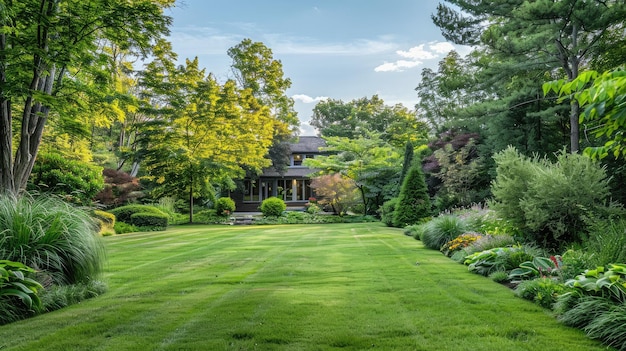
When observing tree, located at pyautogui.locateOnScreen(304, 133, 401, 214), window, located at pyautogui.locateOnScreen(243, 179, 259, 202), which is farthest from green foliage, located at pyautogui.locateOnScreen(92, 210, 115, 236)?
window, located at pyautogui.locateOnScreen(243, 179, 259, 202)

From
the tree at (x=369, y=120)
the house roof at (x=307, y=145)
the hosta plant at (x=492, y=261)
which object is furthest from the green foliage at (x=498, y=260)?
the house roof at (x=307, y=145)

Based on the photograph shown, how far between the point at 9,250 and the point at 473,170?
15921mm

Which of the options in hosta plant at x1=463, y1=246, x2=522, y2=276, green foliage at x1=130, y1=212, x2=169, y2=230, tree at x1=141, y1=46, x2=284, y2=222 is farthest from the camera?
tree at x1=141, y1=46, x2=284, y2=222

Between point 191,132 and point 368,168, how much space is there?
1033cm

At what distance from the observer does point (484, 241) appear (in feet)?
22.4

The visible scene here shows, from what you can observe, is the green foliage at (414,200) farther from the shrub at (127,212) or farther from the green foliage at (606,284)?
the green foliage at (606,284)

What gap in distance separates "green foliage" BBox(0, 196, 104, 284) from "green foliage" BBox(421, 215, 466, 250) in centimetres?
696

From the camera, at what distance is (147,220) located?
16156mm

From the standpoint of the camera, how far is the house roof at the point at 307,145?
3362 centimetres

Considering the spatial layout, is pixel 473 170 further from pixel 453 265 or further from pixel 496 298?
pixel 496 298

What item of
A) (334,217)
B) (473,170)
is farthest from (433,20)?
(334,217)

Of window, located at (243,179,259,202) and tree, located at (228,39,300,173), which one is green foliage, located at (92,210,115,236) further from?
window, located at (243,179,259,202)

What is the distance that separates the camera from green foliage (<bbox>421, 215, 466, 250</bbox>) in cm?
875

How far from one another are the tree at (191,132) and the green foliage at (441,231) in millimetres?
12692
